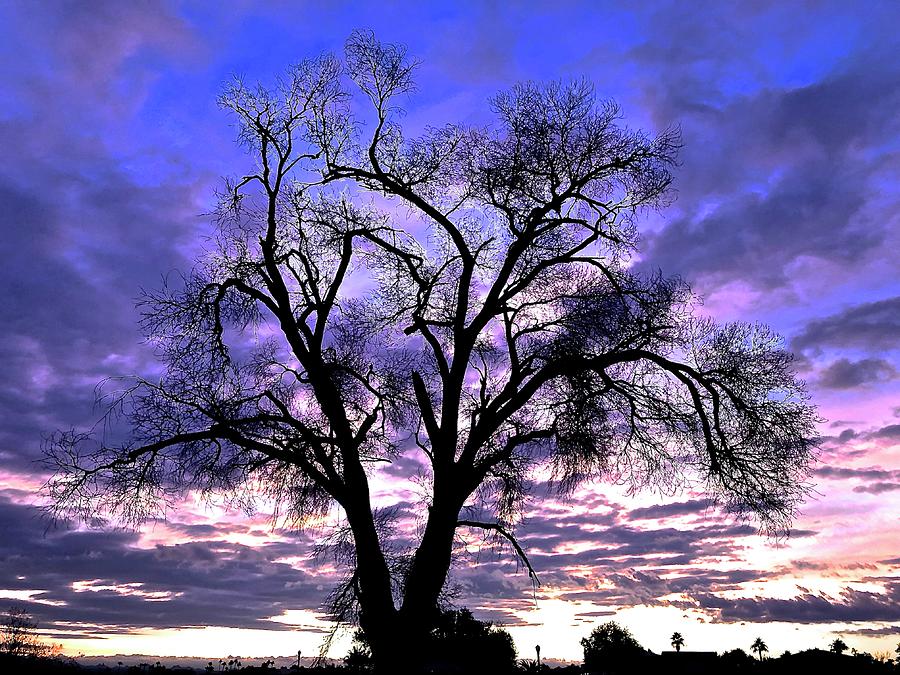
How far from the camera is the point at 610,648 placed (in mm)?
100188

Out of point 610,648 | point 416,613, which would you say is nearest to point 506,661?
point 610,648

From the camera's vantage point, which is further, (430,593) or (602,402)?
(602,402)

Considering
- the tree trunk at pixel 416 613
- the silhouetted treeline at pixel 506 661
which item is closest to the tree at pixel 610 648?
the silhouetted treeline at pixel 506 661

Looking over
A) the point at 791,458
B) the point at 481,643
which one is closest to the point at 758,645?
the point at 481,643

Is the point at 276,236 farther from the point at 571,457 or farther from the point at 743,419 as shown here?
the point at 743,419

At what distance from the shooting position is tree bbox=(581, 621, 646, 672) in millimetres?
79000

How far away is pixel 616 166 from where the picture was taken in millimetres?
15102

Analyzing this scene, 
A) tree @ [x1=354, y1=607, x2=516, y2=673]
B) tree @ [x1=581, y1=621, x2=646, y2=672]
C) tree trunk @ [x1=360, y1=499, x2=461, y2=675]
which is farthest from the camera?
tree @ [x1=581, y1=621, x2=646, y2=672]

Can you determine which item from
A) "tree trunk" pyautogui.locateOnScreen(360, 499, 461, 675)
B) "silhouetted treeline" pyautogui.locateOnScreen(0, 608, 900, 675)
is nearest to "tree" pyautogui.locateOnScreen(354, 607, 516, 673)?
"silhouetted treeline" pyautogui.locateOnScreen(0, 608, 900, 675)

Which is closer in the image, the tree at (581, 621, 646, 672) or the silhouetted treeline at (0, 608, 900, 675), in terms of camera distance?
the silhouetted treeline at (0, 608, 900, 675)

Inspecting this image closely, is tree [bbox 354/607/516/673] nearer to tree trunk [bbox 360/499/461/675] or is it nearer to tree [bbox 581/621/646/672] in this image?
tree [bbox 581/621/646/672]

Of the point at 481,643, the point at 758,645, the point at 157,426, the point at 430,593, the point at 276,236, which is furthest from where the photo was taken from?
the point at 758,645

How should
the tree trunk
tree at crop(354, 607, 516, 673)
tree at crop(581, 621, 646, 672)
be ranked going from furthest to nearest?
tree at crop(581, 621, 646, 672), tree at crop(354, 607, 516, 673), the tree trunk

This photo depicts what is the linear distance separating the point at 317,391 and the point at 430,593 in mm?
4383
